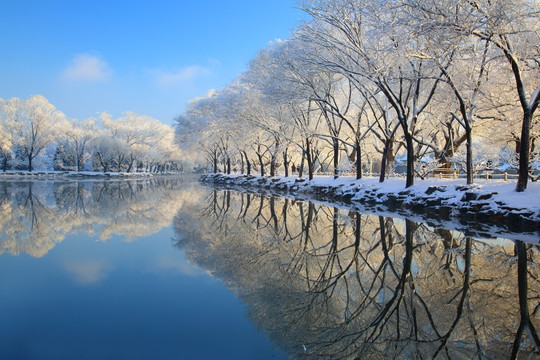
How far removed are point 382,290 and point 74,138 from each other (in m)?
73.9

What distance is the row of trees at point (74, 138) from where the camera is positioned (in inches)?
2248

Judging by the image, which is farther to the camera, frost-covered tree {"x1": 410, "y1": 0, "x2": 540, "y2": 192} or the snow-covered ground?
the snow-covered ground

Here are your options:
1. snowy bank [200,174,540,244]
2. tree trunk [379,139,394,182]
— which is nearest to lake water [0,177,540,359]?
snowy bank [200,174,540,244]

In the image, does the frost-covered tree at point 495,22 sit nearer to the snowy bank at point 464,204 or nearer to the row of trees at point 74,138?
the snowy bank at point 464,204

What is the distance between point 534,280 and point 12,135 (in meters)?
70.2

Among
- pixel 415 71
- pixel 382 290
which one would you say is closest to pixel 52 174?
pixel 415 71

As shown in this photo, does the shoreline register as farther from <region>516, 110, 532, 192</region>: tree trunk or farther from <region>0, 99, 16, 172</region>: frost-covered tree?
<region>516, 110, 532, 192</region>: tree trunk

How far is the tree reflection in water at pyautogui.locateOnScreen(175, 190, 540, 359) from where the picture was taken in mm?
3561

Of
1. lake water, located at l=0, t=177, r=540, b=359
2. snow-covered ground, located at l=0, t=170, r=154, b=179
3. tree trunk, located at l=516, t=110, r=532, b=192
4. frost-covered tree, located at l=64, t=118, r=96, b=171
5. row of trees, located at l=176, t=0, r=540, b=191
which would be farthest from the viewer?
frost-covered tree, located at l=64, t=118, r=96, b=171

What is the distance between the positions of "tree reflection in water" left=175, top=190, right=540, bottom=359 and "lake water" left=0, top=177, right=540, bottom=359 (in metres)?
0.02

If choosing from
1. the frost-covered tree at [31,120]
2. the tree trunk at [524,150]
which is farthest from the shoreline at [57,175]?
the tree trunk at [524,150]

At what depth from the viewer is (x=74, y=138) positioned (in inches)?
2618

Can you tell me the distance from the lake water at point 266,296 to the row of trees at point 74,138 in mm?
59761

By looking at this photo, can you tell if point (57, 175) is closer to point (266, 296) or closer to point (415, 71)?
point (415, 71)
